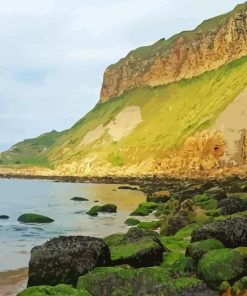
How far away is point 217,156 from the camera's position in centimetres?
10794

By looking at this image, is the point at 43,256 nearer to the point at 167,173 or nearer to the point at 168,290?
the point at 168,290

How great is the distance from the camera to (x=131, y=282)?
11.2m

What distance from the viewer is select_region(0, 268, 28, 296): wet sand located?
42.6 ft

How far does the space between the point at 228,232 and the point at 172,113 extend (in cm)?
14213

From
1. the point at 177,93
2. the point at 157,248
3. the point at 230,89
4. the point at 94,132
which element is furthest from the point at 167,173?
the point at 157,248

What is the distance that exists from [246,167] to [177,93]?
73.8 metres

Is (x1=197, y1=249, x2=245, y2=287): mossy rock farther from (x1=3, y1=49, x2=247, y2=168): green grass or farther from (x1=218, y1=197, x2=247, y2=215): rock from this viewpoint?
(x1=3, y1=49, x2=247, y2=168): green grass

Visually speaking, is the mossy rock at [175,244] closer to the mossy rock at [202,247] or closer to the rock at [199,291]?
the mossy rock at [202,247]

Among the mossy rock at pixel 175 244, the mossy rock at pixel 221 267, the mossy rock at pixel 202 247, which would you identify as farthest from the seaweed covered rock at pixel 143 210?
the mossy rock at pixel 221 267

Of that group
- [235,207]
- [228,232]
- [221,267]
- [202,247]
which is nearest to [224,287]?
[221,267]

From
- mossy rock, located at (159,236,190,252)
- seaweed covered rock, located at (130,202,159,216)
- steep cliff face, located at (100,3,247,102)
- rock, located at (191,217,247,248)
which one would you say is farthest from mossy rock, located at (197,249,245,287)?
steep cliff face, located at (100,3,247,102)

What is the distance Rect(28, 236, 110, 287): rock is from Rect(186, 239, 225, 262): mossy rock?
7.13ft

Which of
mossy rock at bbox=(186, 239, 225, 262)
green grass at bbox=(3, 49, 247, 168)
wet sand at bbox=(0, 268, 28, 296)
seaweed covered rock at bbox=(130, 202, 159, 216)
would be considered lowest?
seaweed covered rock at bbox=(130, 202, 159, 216)

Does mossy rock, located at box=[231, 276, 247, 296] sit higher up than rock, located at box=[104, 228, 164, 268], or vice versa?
rock, located at box=[104, 228, 164, 268]
